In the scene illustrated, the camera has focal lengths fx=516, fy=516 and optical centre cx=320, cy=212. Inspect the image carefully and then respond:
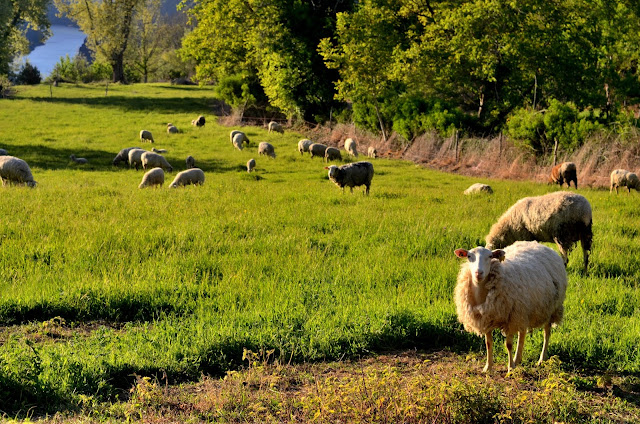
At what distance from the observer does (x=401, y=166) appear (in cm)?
2492

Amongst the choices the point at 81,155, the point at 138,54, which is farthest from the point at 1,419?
the point at 138,54

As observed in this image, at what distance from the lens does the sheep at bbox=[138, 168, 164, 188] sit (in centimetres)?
1822

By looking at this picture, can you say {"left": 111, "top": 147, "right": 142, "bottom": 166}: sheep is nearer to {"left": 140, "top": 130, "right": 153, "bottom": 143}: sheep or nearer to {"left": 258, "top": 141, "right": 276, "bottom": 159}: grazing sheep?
{"left": 258, "top": 141, "right": 276, "bottom": 159}: grazing sheep

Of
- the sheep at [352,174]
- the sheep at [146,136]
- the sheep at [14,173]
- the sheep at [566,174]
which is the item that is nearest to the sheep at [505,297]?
the sheep at [352,174]

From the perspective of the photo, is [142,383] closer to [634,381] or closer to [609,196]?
[634,381]

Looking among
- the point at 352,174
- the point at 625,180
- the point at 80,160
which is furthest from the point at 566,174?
the point at 80,160

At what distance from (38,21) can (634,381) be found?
68.8 meters

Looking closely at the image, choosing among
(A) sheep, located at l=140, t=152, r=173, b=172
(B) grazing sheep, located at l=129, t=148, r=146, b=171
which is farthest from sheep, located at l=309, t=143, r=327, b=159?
(B) grazing sheep, located at l=129, t=148, r=146, b=171

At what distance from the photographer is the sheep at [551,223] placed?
9.14 metres

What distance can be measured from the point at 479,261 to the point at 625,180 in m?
14.9

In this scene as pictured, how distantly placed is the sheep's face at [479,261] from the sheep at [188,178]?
1404 centimetres

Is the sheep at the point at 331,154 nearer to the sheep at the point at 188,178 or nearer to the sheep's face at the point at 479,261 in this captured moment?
the sheep at the point at 188,178

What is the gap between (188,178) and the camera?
18.1 meters

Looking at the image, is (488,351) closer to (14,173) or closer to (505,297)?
(505,297)
